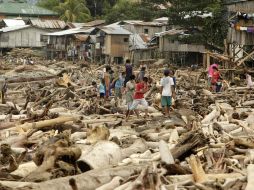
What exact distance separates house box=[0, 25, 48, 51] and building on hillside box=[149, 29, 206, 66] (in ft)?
68.3

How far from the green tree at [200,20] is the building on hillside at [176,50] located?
6.05ft

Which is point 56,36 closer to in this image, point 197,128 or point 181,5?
point 181,5

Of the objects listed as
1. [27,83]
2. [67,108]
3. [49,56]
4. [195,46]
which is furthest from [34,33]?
[67,108]

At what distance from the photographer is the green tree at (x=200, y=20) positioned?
1631 inches

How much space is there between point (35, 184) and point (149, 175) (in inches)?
63.0

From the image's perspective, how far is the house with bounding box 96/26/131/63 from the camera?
177ft

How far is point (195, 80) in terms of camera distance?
92.6 ft

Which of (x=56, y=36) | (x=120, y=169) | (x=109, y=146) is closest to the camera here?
(x=120, y=169)

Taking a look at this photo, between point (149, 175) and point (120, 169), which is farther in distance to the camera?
point (120, 169)

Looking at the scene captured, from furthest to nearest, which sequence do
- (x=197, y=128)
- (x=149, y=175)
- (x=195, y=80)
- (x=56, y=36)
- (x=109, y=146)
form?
(x=56, y=36) → (x=195, y=80) → (x=197, y=128) → (x=109, y=146) → (x=149, y=175)

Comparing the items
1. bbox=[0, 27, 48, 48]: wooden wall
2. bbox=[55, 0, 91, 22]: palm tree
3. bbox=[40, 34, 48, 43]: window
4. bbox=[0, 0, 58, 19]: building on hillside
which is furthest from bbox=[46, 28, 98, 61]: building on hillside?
bbox=[0, 0, 58, 19]: building on hillside

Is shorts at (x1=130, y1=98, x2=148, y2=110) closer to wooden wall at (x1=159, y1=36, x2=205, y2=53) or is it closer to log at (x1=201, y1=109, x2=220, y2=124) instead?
log at (x1=201, y1=109, x2=220, y2=124)

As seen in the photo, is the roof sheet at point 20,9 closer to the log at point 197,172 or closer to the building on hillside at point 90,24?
the building on hillside at point 90,24

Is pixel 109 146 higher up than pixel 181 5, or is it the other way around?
A: pixel 181 5
